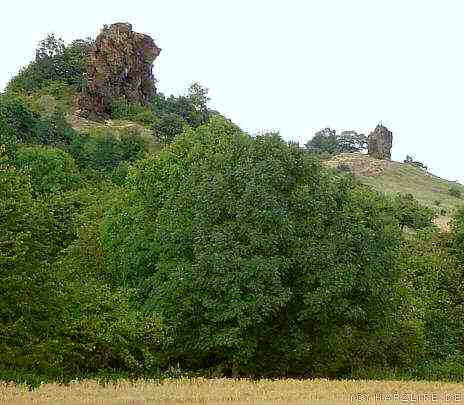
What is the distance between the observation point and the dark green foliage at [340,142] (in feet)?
470

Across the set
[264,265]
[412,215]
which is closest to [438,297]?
[264,265]

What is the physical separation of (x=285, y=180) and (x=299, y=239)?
3276 mm

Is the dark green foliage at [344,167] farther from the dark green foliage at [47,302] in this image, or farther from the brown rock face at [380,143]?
the dark green foliage at [47,302]

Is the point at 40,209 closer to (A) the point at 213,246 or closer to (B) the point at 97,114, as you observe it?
(A) the point at 213,246

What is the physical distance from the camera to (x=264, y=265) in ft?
105

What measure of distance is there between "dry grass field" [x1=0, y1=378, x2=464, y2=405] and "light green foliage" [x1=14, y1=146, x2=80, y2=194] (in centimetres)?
3564

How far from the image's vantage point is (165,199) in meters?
37.2

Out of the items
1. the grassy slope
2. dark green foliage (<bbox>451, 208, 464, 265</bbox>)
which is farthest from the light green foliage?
the grassy slope

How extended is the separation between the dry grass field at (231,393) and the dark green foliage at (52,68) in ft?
269

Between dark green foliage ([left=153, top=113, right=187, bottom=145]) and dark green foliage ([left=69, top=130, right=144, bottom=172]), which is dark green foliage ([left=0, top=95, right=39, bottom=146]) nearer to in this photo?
dark green foliage ([left=69, top=130, right=144, bottom=172])

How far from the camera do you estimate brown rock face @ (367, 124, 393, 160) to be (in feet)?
401

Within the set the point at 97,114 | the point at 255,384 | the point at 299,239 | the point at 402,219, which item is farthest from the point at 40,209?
the point at 97,114

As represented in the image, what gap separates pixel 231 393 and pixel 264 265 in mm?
8219

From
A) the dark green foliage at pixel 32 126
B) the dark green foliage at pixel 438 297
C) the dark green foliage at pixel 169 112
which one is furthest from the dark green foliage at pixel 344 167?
the dark green foliage at pixel 438 297
